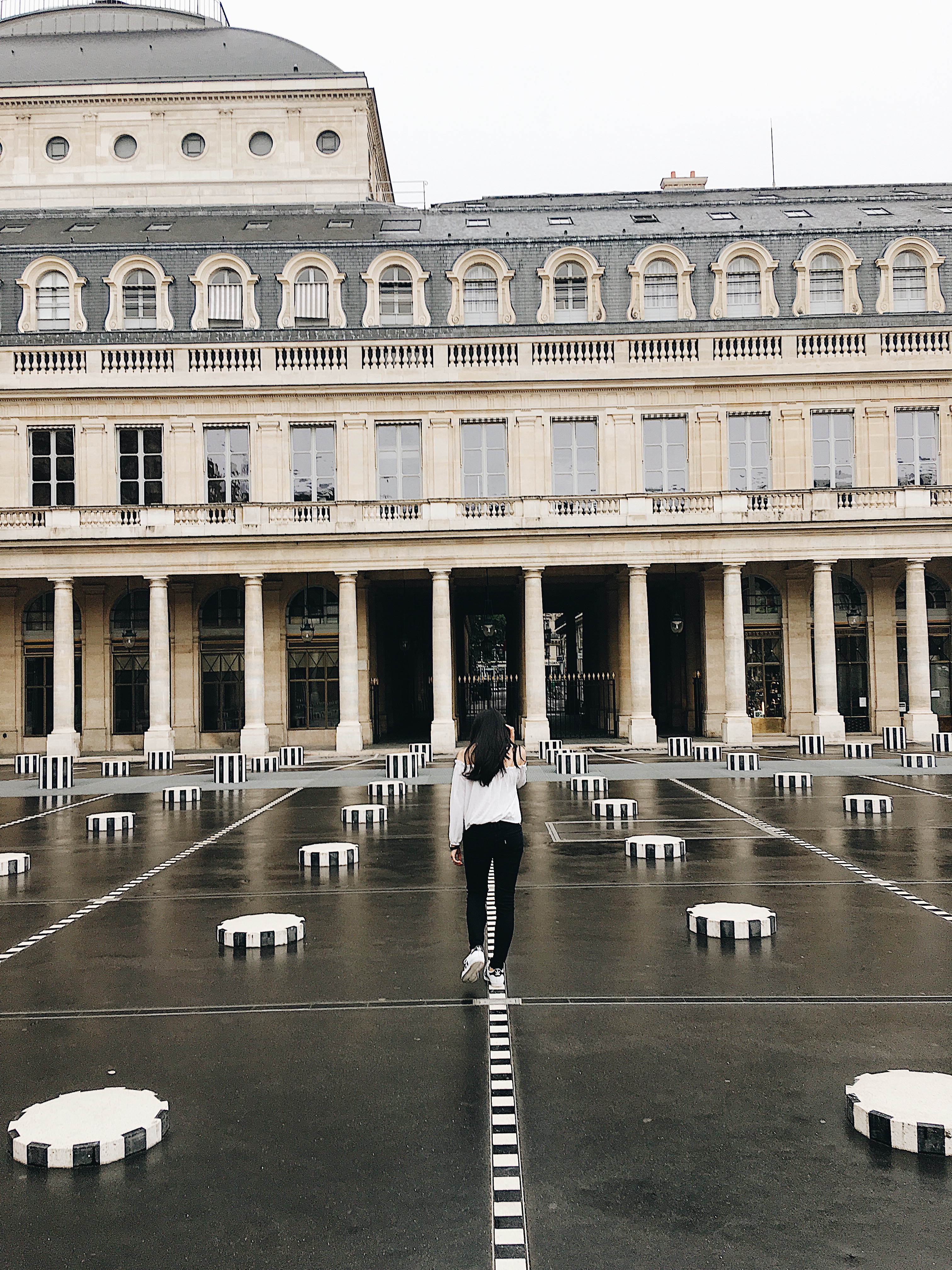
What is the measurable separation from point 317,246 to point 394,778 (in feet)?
65.4

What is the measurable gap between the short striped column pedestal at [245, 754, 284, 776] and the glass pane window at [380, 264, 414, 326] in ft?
50.7

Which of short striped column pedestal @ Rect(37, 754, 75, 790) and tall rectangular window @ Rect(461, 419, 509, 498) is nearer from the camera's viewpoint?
short striped column pedestal @ Rect(37, 754, 75, 790)

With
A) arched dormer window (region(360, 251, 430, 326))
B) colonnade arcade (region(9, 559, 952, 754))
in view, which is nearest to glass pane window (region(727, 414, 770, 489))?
colonnade arcade (region(9, 559, 952, 754))

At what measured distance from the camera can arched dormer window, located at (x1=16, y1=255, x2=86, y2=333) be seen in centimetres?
3578

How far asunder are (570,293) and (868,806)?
2360 centimetres

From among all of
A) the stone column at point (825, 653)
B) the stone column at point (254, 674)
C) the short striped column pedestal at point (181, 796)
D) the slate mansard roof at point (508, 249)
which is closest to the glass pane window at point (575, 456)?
the slate mansard roof at point (508, 249)

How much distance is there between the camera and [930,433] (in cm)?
3541

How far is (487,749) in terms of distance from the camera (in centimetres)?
788

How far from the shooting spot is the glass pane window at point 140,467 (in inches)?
1398

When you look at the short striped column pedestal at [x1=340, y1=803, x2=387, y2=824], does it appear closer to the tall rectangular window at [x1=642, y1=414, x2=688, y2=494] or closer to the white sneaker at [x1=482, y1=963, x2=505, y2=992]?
the white sneaker at [x1=482, y1=963, x2=505, y2=992]

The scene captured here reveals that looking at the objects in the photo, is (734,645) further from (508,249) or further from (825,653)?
(508,249)

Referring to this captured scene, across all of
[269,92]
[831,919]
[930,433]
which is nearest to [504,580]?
[930,433]

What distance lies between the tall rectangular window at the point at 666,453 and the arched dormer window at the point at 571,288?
13.2 ft

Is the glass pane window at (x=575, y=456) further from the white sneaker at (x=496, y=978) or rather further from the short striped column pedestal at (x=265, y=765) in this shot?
the white sneaker at (x=496, y=978)
